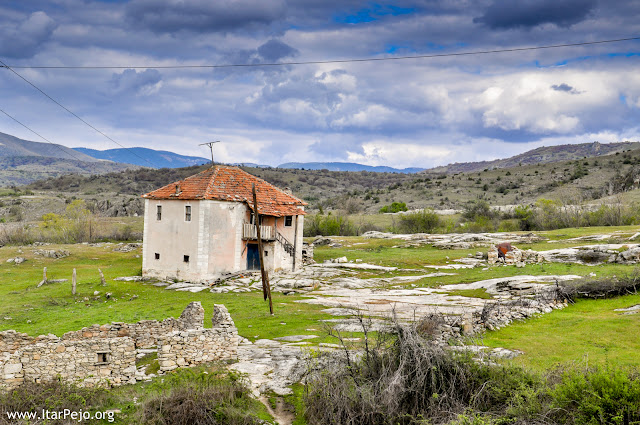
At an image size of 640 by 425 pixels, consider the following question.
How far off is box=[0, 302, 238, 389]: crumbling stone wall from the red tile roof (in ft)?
69.1

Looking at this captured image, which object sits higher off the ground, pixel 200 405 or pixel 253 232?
pixel 253 232

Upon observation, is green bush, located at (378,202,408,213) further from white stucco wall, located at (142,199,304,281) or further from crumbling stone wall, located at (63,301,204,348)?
crumbling stone wall, located at (63,301,204,348)

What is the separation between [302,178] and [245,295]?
126m

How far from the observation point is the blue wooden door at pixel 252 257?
3834 cm

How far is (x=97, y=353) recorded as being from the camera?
13812 millimetres

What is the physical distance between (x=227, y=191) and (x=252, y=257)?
230 inches

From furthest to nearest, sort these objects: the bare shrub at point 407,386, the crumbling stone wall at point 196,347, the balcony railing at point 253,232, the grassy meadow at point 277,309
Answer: the balcony railing at point 253,232 < the crumbling stone wall at point 196,347 < the grassy meadow at point 277,309 < the bare shrub at point 407,386

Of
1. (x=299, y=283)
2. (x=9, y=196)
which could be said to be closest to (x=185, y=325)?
(x=299, y=283)

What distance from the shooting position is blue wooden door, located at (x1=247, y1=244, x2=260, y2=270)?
38344 millimetres

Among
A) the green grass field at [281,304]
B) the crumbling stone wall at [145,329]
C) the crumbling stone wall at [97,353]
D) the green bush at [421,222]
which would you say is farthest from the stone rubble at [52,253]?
the green bush at [421,222]

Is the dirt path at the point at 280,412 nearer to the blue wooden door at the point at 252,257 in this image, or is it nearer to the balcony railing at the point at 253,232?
the balcony railing at the point at 253,232

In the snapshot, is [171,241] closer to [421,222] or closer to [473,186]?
[421,222]

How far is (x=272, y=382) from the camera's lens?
535 inches

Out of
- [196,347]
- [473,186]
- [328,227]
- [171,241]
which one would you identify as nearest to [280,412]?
[196,347]
